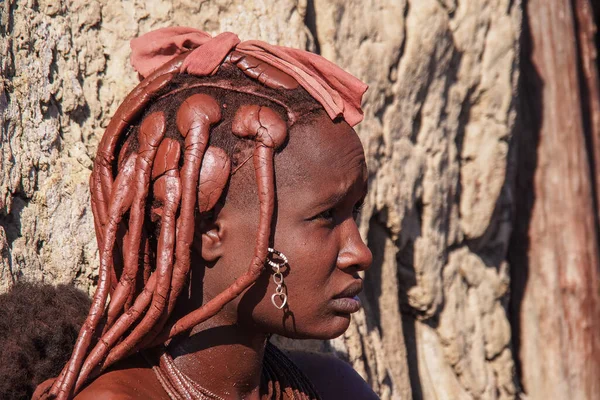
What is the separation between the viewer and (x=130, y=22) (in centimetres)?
332

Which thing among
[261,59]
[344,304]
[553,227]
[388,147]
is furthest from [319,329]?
[553,227]

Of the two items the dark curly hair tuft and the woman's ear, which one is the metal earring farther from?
the dark curly hair tuft

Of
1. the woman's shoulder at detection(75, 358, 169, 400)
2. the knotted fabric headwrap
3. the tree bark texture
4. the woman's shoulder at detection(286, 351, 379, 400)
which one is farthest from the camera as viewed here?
the tree bark texture

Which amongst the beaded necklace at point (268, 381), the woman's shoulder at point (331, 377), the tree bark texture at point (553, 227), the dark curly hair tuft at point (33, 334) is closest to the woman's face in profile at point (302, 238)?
the beaded necklace at point (268, 381)

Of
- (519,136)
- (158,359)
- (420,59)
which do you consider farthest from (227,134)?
(519,136)

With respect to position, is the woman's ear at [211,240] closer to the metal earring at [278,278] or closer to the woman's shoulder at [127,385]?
the metal earring at [278,278]

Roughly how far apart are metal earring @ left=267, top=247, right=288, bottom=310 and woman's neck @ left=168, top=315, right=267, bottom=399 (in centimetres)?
16

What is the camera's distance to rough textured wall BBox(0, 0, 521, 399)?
2.90 metres

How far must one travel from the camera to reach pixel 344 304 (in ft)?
7.88

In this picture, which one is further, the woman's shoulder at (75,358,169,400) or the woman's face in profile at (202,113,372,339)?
the woman's face in profile at (202,113,372,339)

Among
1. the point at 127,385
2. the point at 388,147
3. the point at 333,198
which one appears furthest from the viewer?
the point at 388,147

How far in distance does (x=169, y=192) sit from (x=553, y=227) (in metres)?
3.44

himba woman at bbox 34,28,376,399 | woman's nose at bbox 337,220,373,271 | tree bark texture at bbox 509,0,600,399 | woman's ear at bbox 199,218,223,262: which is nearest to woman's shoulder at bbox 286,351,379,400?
himba woman at bbox 34,28,376,399

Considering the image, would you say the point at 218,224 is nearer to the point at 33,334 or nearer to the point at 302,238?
the point at 302,238
